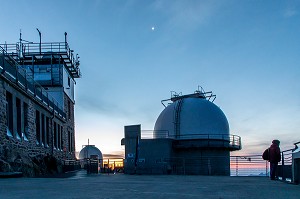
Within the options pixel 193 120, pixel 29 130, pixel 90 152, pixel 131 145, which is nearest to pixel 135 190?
pixel 29 130

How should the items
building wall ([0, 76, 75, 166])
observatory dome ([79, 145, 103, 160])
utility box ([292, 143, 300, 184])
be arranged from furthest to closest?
observatory dome ([79, 145, 103, 160]), building wall ([0, 76, 75, 166]), utility box ([292, 143, 300, 184])

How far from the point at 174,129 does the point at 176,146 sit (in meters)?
2.03

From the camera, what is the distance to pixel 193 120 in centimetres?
3628

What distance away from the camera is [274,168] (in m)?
16.5

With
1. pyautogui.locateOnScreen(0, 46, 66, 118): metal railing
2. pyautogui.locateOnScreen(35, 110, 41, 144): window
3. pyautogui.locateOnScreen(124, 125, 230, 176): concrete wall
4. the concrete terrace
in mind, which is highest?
pyautogui.locateOnScreen(0, 46, 66, 118): metal railing

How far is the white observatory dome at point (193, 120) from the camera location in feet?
118

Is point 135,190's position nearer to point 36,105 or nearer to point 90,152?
point 36,105

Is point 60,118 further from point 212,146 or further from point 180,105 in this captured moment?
point 212,146

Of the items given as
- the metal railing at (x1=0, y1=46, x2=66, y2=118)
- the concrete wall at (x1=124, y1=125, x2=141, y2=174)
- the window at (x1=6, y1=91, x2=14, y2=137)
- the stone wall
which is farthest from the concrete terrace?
the concrete wall at (x1=124, y1=125, x2=141, y2=174)

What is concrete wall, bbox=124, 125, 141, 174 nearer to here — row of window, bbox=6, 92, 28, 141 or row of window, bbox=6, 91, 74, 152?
row of window, bbox=6, 91, 74, 152

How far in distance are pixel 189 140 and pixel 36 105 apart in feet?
49.3

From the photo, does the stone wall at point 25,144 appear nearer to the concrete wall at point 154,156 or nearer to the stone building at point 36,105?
the stone building at point 36,105

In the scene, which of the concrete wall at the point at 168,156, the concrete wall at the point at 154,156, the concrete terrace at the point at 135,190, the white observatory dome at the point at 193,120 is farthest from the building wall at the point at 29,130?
the white observatory dome at the point at 193,120

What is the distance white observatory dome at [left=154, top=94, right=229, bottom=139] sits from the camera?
118 ft
